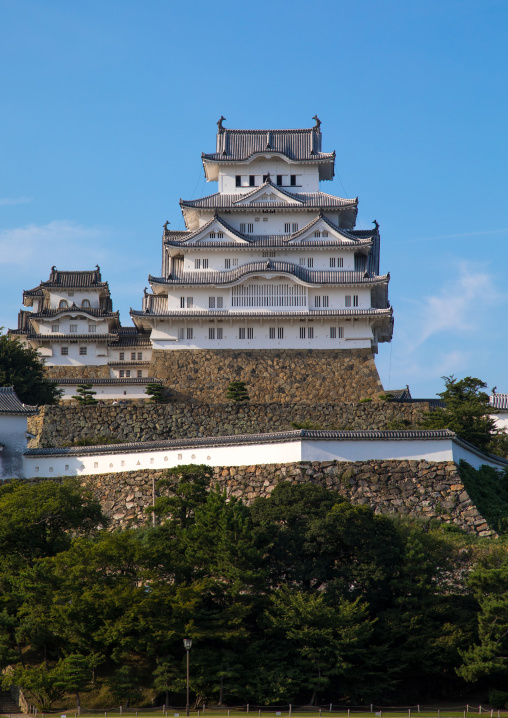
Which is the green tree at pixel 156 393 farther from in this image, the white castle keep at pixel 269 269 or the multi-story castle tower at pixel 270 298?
the white castle keep at pixel 269 269

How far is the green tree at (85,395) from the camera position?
130ft

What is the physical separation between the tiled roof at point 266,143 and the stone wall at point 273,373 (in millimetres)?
10997

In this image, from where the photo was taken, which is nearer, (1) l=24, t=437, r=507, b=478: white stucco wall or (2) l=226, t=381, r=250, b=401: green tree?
(1) l=24, t=437, r=507, b=478: white stucco wall

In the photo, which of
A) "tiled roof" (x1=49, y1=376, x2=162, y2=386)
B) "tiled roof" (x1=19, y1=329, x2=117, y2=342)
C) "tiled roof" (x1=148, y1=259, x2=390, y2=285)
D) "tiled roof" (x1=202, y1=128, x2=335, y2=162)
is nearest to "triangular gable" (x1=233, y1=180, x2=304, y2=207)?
"tiled roof" (x1=202, y1=128, x2=335, y2=162)

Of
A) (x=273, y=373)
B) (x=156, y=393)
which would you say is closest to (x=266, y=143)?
(x=273, y=373)

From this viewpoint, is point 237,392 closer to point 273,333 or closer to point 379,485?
point 273,333

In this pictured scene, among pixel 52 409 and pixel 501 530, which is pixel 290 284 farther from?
pixel 501 530

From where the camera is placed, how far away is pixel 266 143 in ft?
164

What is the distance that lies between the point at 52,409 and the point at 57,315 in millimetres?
12690

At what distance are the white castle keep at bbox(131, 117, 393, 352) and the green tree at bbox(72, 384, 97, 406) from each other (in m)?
3.65

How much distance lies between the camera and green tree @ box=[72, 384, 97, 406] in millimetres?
39625

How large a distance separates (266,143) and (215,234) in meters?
6.74

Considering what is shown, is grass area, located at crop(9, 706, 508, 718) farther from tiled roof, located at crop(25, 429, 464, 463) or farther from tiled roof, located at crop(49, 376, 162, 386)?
tiled roof, located at crop(49, 376, 162, 386)

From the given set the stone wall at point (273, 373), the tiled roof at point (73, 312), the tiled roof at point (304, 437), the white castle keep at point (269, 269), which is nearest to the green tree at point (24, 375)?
the stone wall at point (273, 373)
